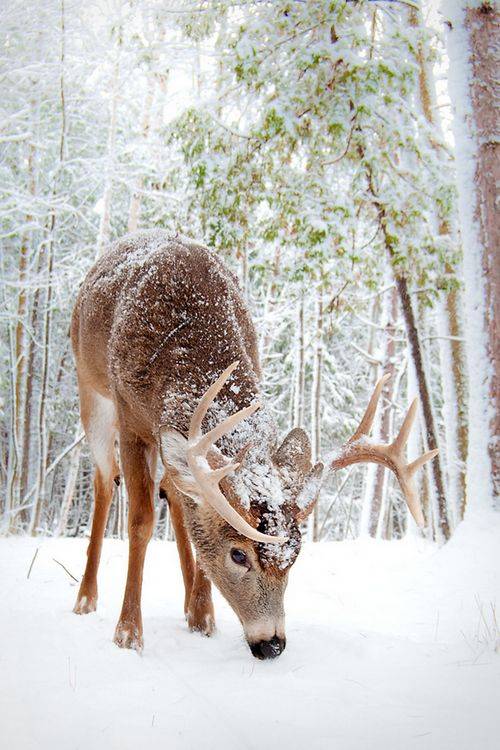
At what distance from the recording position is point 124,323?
3.82m

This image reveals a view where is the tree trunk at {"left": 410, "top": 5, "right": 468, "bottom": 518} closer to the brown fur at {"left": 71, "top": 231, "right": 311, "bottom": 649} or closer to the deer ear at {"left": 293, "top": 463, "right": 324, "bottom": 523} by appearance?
the brown fur at {"left": 71, "top": 231, "right": 311, "bottom": 649}

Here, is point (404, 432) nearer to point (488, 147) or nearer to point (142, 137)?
point (488, 147)

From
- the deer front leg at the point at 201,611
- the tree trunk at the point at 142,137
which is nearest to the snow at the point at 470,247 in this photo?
the deer front leg at the point at 201,611

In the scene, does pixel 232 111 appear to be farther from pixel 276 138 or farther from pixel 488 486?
pixel 488 486

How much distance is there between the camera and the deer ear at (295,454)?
10.5ft

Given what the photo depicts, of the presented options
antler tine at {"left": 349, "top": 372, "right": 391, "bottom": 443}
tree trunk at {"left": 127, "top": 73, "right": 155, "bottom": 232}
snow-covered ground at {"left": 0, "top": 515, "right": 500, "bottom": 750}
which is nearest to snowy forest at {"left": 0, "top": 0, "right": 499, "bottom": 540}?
snow-covered ground at {"left": 0, "top": 515, "right": 500, "bottom": 750}

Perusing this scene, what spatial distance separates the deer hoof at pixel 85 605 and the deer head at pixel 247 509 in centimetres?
Answer: 126

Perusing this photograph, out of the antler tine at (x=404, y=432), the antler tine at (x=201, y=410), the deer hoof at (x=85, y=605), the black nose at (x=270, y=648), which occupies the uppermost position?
the antler tine at (x=201, y=410)

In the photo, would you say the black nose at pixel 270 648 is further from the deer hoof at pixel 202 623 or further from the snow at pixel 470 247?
the snow at pixel 470 247

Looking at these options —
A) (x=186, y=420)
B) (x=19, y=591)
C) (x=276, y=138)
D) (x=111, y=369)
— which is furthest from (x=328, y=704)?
(x=276, y=138)

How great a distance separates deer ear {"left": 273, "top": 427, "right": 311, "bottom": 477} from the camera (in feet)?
10.5

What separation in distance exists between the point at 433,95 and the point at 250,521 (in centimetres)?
839

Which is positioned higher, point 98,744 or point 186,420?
point 186,420

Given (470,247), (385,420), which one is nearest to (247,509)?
(470,247)
